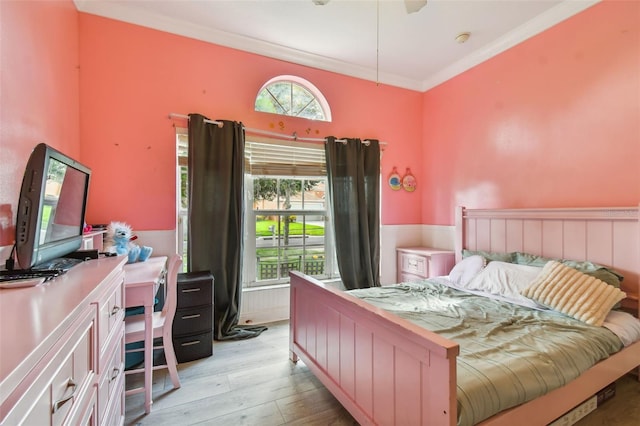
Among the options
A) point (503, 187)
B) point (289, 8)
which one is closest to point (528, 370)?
point (503, 187)

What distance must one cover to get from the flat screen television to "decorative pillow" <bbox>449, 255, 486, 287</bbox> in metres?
2.81

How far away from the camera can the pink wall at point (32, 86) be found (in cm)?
139

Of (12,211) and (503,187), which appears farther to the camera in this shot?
(503,187)

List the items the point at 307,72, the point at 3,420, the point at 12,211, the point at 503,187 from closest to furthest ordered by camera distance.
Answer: the point at 3,420, the point at 12,211, the point at 503,187, the point at 307,72

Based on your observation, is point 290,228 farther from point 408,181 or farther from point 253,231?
point 408,181

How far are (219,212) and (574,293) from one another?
9.14 feet

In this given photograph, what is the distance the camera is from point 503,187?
289 cm

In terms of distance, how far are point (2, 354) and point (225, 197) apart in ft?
7.53

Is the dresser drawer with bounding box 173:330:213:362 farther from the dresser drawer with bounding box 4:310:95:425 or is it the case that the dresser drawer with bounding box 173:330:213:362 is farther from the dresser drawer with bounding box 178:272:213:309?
the dresser drawer with bounding box 4:310:95:425

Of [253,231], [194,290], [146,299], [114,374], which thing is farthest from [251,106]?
[114,374]

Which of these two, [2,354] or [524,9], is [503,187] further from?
[2,354]

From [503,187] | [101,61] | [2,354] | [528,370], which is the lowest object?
[528,370]

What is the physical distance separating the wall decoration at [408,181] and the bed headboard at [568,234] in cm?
83

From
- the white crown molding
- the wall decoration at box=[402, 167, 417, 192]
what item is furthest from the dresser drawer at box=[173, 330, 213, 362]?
the white crown molding
